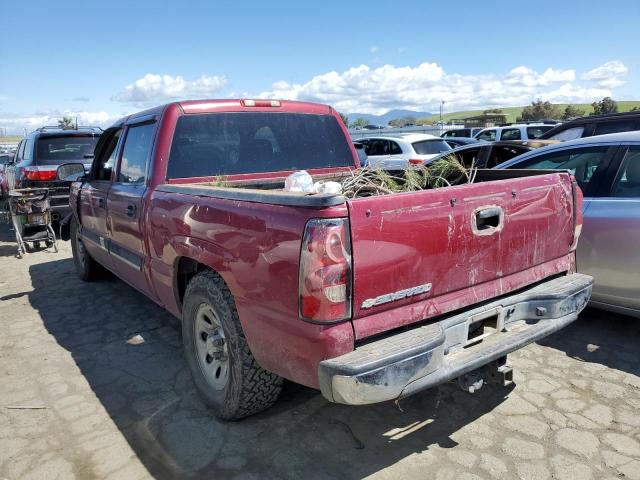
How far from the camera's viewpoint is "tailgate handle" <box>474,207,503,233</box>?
2.55m

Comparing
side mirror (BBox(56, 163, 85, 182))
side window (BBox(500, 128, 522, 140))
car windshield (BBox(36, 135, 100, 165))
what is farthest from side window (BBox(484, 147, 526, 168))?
side window (BBox(500, 128, 522, 140))

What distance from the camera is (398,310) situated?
232cm

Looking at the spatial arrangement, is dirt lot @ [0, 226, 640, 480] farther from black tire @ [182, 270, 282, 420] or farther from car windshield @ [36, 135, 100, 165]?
car windshield @ [36, 135, 100, 165]

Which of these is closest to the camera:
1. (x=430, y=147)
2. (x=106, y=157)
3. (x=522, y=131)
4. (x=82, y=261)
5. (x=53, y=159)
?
(x=106, y=157)

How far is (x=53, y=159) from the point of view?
884 cm

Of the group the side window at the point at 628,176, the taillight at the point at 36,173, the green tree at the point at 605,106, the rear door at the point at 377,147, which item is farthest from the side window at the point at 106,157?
the green tree at the point at 605,106

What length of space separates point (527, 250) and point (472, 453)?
117 cm

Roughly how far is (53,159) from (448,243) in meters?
8.52

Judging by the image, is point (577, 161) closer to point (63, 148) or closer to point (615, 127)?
point (615, 127)

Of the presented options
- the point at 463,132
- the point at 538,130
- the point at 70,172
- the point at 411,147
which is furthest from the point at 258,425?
the point at 463,132

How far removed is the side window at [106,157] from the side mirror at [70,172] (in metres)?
0.40

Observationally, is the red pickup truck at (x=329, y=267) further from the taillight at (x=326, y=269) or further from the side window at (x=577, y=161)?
the side window at (x=577, y=161)

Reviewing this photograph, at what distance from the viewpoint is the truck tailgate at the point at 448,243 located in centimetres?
219

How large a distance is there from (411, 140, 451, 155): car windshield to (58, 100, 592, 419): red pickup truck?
9733 millimetres
